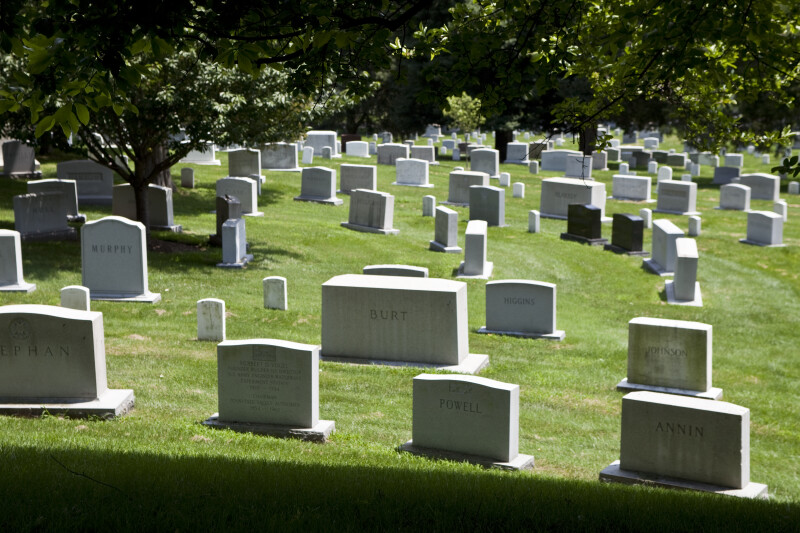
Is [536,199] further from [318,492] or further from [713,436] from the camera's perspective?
[318,492]

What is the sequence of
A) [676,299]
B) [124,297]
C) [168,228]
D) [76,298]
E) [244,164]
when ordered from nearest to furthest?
[76,298]
[124,297]
[676,299]
[168,228]
[244,164]

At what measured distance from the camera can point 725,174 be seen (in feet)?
131

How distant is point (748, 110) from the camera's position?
4062cm

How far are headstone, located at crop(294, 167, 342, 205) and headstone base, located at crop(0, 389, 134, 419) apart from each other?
19.5 meters

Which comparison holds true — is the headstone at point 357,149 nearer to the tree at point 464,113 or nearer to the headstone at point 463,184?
the tree at point 464,113

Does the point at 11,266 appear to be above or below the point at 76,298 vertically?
above

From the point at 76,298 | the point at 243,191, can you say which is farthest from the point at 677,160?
the point at 76,298

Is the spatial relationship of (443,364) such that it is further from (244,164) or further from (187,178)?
(244,164)

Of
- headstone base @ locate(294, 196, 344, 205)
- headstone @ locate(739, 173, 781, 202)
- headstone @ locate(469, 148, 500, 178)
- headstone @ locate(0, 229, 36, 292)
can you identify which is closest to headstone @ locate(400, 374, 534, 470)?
headstone @ locate(0, 229, 36, 292)

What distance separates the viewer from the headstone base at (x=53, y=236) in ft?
63.7

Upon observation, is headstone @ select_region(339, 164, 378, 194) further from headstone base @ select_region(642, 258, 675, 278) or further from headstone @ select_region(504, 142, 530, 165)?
headstone @ select_region(504, 142, 530, 165)

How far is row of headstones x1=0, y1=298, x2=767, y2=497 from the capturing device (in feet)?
28.8

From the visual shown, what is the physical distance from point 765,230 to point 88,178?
18.6 meters

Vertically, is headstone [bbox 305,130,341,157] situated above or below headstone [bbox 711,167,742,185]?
above
